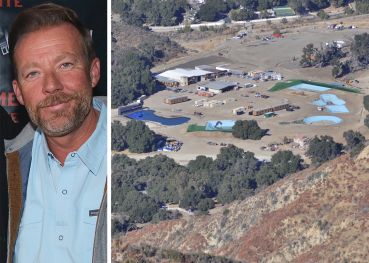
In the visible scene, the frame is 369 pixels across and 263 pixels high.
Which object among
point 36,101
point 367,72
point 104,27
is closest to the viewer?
point 36,101

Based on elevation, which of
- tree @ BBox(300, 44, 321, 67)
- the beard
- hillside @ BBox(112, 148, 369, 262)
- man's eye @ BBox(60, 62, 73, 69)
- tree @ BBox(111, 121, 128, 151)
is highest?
man's eye @ BBox(60, 62, 73, 69)

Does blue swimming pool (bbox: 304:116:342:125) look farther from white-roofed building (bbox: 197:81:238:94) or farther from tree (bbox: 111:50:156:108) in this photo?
tree (bbox: 111:50:156:108)

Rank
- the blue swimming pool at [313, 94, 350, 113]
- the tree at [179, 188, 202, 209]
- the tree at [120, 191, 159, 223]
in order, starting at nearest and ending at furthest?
the blue swimming pool at [313, 94, 350, 113], the tree at [179, 188, 202, 209], the tree at [120, 191, 159, 223]

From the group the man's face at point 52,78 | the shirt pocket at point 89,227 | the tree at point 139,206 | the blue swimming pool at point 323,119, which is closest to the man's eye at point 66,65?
the man's face at point 52,78

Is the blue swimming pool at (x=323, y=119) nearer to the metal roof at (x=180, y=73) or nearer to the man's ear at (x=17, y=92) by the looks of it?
the metal roof at (x=180, y=73)

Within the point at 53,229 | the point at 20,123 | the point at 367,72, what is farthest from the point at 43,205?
the point at 367,72

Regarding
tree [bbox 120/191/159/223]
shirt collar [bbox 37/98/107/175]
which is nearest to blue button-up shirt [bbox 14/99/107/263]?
shirt collar [bbox 37/98/107/175]

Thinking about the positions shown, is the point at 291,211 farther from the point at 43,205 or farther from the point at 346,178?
the point at 43,205
